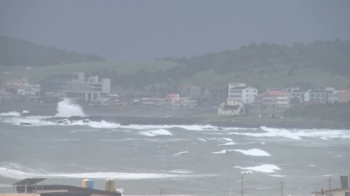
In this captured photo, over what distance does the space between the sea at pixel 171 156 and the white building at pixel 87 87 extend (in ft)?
1.25

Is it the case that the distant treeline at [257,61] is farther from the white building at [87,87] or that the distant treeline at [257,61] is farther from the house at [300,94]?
the house at [300,94]

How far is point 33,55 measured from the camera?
75.7 ft

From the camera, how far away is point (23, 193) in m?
7.83

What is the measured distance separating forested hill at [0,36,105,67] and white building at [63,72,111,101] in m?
1.32

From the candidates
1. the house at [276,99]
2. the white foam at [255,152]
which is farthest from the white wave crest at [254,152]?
the house at [276,99]

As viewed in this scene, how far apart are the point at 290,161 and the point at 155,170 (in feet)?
10.3

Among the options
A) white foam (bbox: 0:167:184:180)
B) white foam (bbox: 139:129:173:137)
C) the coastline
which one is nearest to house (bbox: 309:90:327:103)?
the coastline

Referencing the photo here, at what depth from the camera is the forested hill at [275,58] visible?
23.6 m

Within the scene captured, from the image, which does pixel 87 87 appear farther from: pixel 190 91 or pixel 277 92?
pixel 277 92

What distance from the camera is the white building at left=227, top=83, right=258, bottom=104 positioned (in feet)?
71.4

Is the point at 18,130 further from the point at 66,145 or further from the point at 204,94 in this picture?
the point at 204,94

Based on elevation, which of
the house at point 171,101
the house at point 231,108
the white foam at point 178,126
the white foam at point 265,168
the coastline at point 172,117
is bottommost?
the white foam at point 265,168

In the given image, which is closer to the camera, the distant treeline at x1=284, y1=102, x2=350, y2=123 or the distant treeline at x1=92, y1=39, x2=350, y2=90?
the distant treeline at x1=284, y1=102, x2=350, y2=123

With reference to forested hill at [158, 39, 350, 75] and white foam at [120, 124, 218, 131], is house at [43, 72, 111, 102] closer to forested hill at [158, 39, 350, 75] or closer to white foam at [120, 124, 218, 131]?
white foam at [120, 124, 218, 131]
